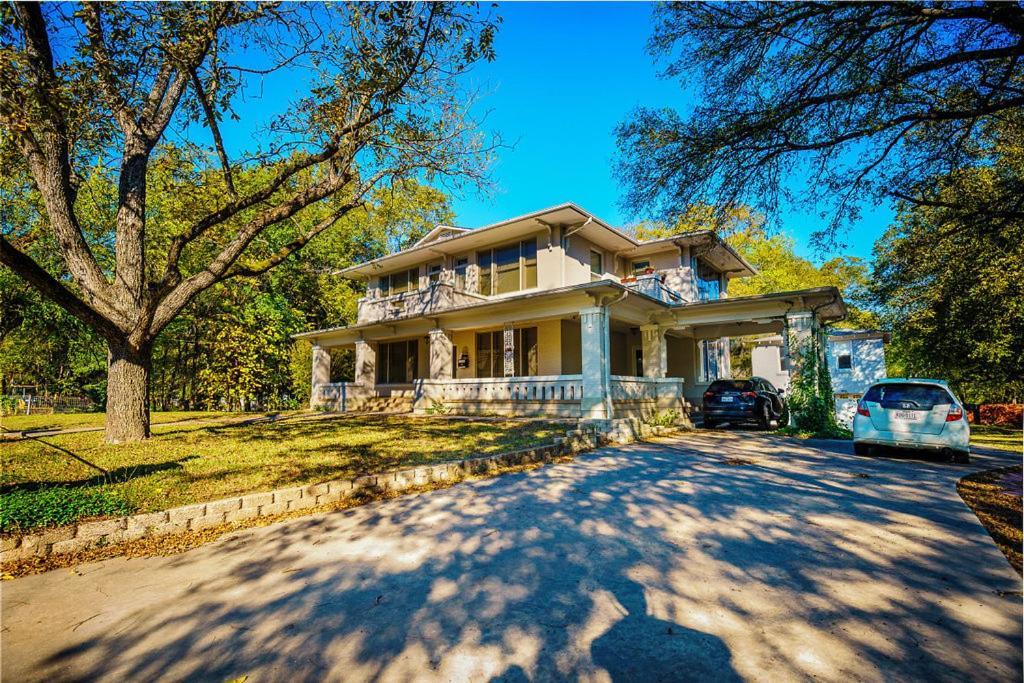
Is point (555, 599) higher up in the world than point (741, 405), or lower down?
lower down

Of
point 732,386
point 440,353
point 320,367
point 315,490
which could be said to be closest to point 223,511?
point 315,490

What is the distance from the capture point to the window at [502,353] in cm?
1845

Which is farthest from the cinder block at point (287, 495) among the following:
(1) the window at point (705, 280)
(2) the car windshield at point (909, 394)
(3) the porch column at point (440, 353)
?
(1) the window at point (705, 280)

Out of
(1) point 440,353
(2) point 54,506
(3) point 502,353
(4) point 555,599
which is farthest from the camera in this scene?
(3) point 502,353

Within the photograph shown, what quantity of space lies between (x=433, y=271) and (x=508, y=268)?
168 inches

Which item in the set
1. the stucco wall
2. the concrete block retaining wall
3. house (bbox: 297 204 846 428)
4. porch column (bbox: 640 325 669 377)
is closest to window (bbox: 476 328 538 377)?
house (bbox: 297 204 846 428)

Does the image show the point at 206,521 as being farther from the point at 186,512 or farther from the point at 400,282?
the point at 400,282

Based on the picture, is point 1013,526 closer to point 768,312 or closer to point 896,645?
point 896,645

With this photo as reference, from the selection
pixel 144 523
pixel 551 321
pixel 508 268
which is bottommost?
pixel 144 523

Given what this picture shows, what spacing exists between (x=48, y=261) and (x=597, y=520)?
2028cm

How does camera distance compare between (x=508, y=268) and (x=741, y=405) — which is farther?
(x=508, y=268)

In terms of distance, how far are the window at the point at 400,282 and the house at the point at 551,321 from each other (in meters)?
0.07

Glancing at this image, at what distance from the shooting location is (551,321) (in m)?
18.0

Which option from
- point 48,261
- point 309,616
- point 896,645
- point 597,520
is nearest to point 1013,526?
point 896,645
